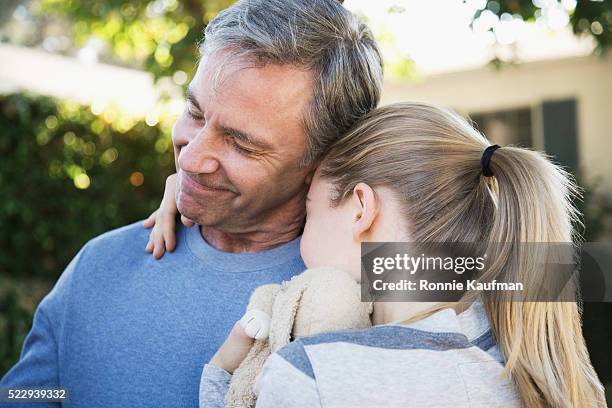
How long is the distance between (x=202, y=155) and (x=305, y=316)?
51 centimetres

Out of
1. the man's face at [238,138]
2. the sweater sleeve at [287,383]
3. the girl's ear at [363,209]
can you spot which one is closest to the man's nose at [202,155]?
the man's face at [238,138]

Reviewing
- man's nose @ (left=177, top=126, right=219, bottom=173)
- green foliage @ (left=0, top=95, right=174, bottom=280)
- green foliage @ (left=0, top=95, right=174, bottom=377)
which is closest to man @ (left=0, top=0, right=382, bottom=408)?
man's nose @ (left=177, top=126, right=219, bottom=173)

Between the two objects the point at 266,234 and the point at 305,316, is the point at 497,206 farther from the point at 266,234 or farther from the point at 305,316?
the point at 266,234

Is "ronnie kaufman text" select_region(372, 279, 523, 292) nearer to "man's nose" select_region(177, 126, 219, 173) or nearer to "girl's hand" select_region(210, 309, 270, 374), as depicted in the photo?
"girl's hand" select_region(210, 309, 270, 374)

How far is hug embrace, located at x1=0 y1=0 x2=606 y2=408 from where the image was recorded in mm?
1529

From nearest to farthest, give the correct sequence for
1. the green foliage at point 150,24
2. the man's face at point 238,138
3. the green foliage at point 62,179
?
the man's face at point 238,138, the green foliage at point 150,24, the green foliage at point 62,179

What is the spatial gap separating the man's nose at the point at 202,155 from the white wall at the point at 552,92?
8150 mm

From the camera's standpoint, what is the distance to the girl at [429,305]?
147 cm

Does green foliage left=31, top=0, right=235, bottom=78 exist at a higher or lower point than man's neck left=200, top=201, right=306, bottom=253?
higher

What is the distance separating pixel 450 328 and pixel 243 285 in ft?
2.25

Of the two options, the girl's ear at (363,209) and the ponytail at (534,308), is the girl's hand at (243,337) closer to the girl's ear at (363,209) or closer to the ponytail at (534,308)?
the girl's ear at (363,209)

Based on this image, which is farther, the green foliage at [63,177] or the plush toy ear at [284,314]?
the green foliage at [63,177]

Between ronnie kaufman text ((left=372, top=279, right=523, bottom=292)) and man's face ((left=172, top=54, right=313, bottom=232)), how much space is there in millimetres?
464

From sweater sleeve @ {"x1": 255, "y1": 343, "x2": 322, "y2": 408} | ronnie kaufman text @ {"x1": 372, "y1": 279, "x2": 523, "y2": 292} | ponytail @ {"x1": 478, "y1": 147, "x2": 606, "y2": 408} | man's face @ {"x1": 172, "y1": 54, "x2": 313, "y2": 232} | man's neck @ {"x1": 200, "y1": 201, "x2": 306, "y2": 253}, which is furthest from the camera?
man's neck @ {"x1": 200, "y1": 201, "x2": 306, "y2": 253}
